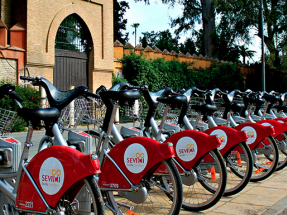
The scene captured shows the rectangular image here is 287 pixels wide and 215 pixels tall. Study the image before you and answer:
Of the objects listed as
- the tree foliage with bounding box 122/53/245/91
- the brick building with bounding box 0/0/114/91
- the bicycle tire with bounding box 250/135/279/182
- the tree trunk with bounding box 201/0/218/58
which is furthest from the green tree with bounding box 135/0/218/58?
the bicycle tire with bounding box 250/135/279/182

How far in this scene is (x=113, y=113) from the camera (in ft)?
10.5

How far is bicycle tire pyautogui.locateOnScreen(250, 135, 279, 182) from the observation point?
5.12 meters

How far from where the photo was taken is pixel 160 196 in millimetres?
3381

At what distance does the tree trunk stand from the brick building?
11.8 meters

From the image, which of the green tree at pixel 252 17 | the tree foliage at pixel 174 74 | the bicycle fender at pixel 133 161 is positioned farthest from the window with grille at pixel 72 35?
the green tree at pixel 252 17

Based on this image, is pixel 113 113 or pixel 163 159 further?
pixel 113 113

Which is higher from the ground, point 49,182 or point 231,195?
point 49,182

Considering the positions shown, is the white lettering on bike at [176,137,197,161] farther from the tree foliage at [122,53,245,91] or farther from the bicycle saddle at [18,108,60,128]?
the tree foliage at [122,53,245,91]

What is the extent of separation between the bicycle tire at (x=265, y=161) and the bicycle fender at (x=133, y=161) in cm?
266

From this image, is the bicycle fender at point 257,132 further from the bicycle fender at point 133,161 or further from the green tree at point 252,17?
the green tree at point 252,17

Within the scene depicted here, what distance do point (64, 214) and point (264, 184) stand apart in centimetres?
353

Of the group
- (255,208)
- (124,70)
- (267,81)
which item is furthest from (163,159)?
(267,81)

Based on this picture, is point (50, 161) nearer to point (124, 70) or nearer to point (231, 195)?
point (231, 195)

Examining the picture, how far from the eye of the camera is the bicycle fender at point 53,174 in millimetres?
2338
